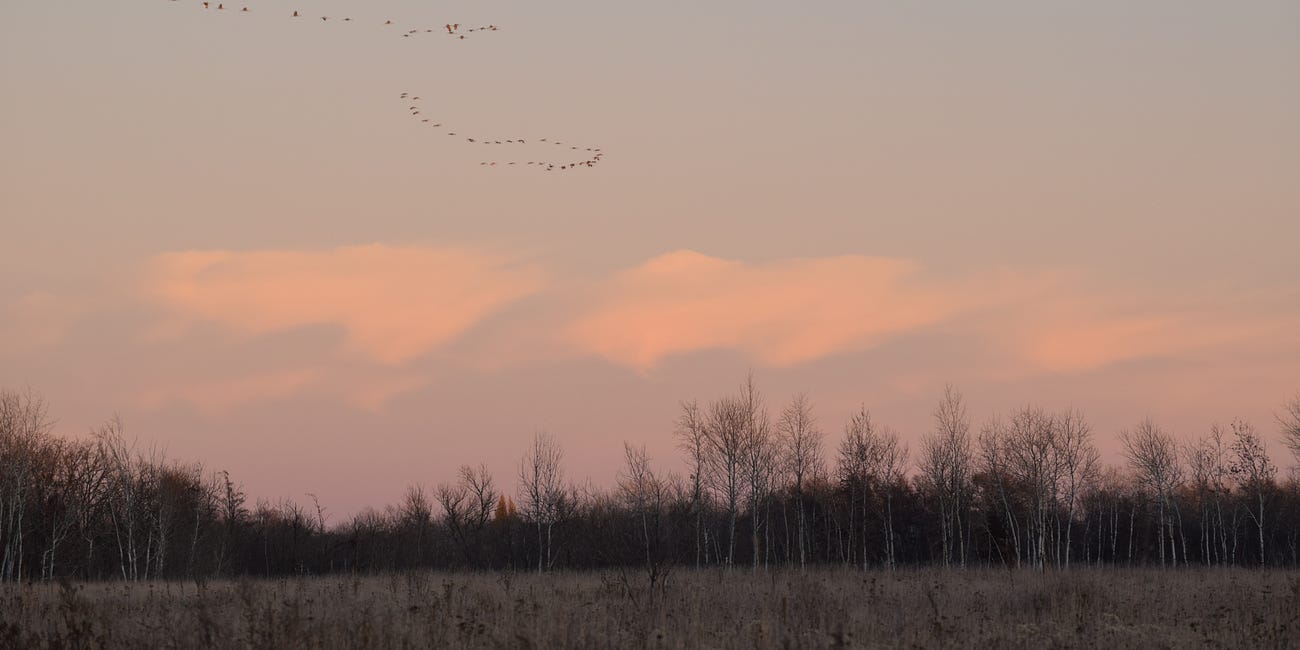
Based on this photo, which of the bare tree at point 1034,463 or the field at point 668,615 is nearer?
the field at point 668,615

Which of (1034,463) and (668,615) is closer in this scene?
(668,615)

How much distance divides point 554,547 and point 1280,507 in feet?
171

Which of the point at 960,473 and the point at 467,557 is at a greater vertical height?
the point at 960,473

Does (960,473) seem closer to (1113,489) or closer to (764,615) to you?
(1113,489)

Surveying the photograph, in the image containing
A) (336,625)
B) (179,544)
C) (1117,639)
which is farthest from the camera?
(179,544)

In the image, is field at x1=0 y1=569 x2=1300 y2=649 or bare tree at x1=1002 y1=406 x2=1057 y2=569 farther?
bare tree at x1=1002 y1=406 x2=1057 y2=569

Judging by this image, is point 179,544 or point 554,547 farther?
point 554,547

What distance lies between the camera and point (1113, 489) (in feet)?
273

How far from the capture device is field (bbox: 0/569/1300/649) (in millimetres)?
15977

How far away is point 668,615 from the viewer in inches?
816

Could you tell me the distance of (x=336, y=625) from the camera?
659 inches

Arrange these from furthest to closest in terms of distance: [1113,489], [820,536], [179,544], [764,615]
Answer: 1. [1113,489]
2. [820,536]
3. [179,544]
4. [764,615]

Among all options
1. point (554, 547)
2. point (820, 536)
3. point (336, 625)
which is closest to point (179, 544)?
point (554, 547)

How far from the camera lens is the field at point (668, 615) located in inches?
629
